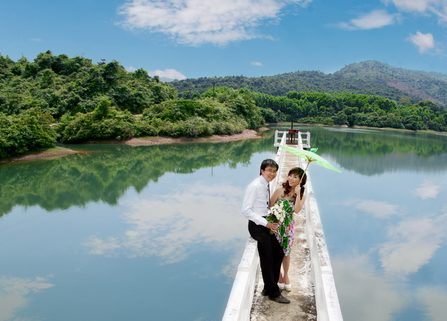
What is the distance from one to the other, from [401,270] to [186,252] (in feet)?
16.4

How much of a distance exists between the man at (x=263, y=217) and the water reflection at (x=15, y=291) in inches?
204

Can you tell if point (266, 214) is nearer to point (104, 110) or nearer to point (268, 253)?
point (268, 253)

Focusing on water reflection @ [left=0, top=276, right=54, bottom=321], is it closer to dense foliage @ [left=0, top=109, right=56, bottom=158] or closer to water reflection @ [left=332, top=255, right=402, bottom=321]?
water reflection @ [left=332, top=255, right=402, bottom=321]

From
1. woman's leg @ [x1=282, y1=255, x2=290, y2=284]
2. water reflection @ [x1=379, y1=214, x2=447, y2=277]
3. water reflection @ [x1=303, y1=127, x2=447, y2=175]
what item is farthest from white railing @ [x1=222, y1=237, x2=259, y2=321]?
water reflection @ [x1=303, y1=127, x2=447, y2=175]

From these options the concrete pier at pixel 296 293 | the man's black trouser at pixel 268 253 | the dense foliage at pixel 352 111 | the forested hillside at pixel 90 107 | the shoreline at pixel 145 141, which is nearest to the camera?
the concrete pier at pixel 296 293

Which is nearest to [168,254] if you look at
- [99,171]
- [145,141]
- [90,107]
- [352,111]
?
[99,171]

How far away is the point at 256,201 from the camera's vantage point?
4.26m

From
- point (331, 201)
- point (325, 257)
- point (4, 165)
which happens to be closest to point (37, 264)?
point (325, 257)

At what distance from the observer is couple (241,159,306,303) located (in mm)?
4168

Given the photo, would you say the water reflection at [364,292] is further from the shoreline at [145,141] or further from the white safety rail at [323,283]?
the shoreline at [145,141]

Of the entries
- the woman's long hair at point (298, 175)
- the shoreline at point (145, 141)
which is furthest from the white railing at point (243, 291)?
the shoreline at point (145, 141)

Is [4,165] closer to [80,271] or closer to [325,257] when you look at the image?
[80,271]

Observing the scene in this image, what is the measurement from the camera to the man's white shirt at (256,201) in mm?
4137

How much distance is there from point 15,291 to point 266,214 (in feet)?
20.4
